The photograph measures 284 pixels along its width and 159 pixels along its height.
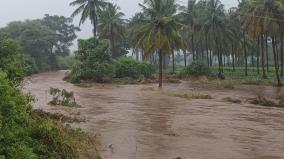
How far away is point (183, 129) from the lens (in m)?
17.9

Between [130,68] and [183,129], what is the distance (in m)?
35.3

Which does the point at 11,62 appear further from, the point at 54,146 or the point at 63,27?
the point at 63,27

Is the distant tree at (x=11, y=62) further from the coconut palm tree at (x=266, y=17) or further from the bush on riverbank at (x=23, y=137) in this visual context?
the coconut palm tree at (x=266, y=17)

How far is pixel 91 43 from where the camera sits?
46.8 m

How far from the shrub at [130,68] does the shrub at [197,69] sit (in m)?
4.93

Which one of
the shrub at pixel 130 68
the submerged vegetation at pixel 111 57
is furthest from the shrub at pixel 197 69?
the shrub at pixel 130 68

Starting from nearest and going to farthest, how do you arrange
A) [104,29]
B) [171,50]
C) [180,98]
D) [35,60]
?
[180,98] < [171,50] < [104,29] < [35,60]

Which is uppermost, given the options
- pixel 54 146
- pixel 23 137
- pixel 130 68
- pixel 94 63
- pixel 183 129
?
pixel 94 63

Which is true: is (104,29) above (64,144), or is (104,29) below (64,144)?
above

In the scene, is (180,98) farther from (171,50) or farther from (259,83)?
(259,83)

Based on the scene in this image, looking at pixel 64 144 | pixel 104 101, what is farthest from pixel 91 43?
pixel 64 144

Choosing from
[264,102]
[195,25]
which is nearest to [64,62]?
[195,25]

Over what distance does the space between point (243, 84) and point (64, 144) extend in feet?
121

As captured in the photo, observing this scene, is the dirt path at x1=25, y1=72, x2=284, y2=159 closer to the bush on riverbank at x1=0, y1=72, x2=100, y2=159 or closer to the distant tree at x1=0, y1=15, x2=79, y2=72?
the bush on riverbank at x1=0, y1=72, x2=100, y2=159
